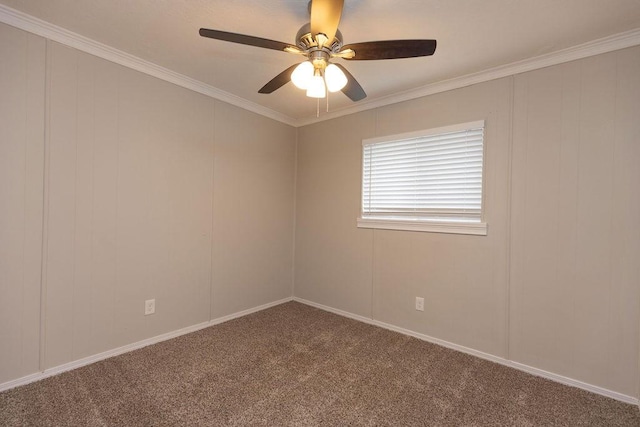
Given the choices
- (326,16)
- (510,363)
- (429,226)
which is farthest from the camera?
(429,226)

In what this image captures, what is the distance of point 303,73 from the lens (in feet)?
5.47

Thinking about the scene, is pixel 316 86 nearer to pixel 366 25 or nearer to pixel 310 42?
pixel 310 42

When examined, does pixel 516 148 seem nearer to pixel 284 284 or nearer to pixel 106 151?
pixel 284 284

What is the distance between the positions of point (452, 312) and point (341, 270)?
1.24 meters

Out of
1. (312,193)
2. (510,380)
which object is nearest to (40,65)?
(312,193)

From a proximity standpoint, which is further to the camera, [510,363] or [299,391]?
[510,363]

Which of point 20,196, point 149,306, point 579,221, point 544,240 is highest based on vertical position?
point 20,196

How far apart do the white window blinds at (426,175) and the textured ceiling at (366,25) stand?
0.59 metres

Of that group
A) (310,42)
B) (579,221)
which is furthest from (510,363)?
(310,42)

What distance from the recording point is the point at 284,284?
3840 mm

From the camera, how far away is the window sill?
2.51m

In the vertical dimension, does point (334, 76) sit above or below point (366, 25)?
below

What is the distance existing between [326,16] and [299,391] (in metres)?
2.17

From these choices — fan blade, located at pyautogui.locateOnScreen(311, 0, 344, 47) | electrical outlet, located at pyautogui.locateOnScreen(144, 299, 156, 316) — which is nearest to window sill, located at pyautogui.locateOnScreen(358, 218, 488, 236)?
fan blade, located at pyautogui.locateOnScreen(311, 0, 344, 47)
